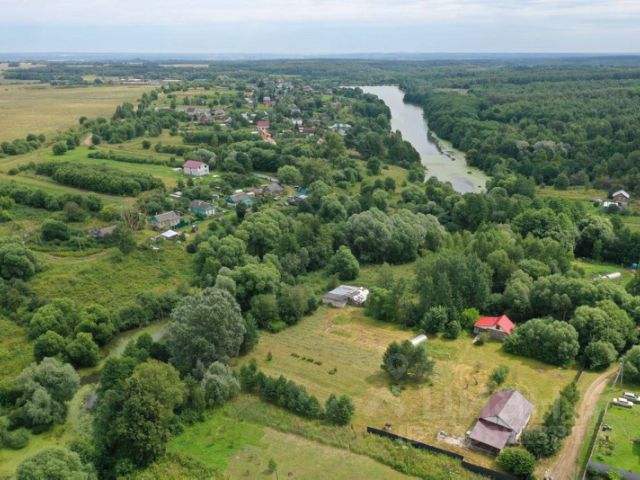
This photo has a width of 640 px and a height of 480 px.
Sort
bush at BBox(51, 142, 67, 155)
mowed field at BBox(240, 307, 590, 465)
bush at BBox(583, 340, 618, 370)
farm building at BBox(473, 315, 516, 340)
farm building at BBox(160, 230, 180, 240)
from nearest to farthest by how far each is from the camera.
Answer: mowed field at BBox(240, 307, 590, 465) → bush at BBox(583, 340, 618, 370) → farm building at BBox(473, 315, 516, 340) → farm building at BBox(160, 230, 180, 240) → bush at BBox(51, 142, 67, 155)

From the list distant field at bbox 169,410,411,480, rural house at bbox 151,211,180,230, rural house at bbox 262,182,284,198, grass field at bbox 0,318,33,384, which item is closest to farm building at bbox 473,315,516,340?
distant field at bbox 169,410,411,480

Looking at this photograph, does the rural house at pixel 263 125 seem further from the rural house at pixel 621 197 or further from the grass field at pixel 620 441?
the grass field at pixel 620 441

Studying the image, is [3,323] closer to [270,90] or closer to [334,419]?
[334,419]

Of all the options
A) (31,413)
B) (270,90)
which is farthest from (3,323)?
(270,90)

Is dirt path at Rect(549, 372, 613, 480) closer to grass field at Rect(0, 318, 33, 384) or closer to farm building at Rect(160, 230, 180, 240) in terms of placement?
grass field at Rect(0, 318, 33, 384)

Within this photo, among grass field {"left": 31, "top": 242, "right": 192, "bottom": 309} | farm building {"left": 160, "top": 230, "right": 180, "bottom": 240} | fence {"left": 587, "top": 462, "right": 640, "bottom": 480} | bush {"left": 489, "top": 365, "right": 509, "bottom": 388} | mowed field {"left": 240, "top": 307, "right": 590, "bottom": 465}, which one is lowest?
mowed field {"left": 240, "top": 307, "right": 590, "bottom": 465}

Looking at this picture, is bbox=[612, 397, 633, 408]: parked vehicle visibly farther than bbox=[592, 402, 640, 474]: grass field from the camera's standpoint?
Yes

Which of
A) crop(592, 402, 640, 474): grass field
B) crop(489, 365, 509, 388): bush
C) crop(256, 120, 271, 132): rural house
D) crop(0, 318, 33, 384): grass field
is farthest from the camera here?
crop(256, 120, 271, 132): rural house

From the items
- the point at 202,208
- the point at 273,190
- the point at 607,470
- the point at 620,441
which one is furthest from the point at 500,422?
the point at 273,190
